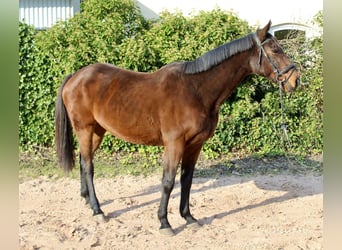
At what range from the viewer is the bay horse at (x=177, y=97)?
3.50 metres

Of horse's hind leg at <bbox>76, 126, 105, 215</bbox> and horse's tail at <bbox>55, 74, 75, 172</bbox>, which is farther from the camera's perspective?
horse's tail at <bbox>55, 74, 75, 172</bbox>

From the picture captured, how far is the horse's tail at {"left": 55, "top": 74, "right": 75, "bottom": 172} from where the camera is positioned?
170 inches

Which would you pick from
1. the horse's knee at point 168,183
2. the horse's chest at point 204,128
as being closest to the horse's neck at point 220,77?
the horse's chest at point 204,128

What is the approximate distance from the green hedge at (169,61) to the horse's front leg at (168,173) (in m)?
2.63

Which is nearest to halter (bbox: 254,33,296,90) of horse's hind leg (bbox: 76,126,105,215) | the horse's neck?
the horse's neck

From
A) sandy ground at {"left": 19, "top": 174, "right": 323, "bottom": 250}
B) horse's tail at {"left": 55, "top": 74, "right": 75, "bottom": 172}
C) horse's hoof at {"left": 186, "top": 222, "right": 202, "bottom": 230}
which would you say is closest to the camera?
sandy ground at {"left": 19, "top": 174, "right": 323, "bottom": 250}

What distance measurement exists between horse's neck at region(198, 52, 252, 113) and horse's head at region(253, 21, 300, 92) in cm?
14

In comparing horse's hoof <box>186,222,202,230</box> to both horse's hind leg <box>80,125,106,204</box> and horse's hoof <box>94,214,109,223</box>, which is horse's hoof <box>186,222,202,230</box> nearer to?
horse's hoof <box>94,214,109,223</box>

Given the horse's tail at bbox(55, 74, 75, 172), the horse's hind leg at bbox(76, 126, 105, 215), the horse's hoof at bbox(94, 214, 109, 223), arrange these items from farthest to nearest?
the horse's tail at bbox(55, 74, 75, 172)
the horse's hind leg at bbox(76, 126, 105, 215)
the horse's hoof at bbox(94, 214, 109, 223)

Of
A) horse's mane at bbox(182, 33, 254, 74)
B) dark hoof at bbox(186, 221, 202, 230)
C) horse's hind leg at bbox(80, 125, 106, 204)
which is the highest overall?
horse's mane at bbox(182, 33, 254, 74)

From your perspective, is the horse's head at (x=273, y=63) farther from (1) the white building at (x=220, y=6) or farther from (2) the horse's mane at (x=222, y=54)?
(1) the white building at (x=220, y=6)

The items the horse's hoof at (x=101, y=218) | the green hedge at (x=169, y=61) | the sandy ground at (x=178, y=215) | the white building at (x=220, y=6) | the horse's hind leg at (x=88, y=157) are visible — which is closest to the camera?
the sandy ground at (x=178, y=215)
